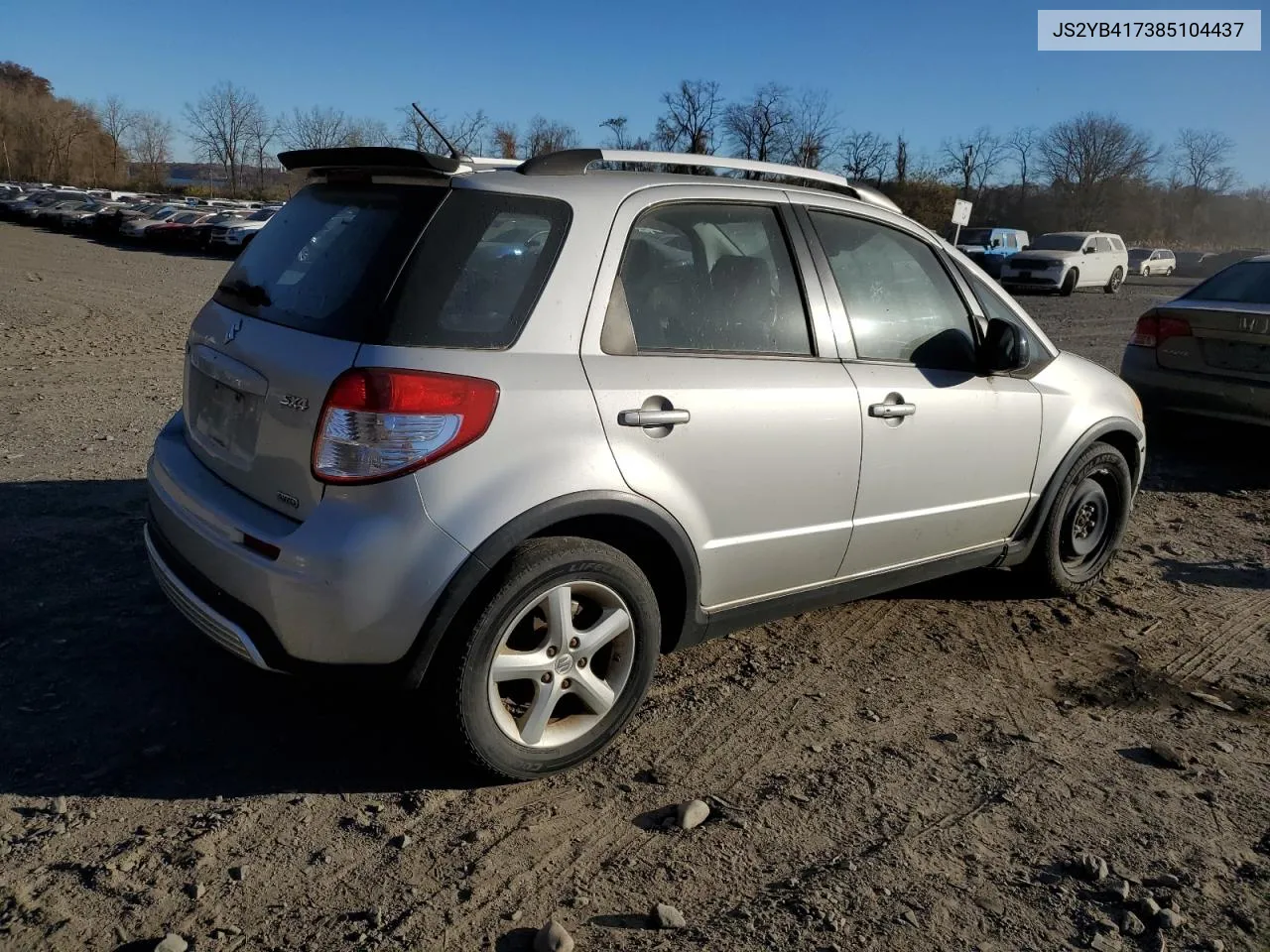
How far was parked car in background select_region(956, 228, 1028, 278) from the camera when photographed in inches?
1282

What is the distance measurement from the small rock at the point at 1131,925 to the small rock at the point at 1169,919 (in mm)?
52

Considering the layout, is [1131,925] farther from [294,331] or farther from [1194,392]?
[1194,392]

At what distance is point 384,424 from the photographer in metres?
2.75

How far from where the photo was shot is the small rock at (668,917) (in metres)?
2.55

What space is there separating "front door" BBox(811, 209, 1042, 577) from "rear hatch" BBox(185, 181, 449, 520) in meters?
1.64

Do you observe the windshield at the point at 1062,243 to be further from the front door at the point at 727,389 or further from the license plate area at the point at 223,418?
the license plate area at the point at 223,418

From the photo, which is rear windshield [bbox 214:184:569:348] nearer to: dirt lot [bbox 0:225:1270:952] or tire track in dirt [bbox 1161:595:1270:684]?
dirt lot [bbox 0:225:1270:952]

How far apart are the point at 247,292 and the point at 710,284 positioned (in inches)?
60.8

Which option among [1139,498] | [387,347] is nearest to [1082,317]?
[1139,498]

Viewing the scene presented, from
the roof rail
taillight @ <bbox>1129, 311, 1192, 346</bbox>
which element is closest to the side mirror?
the roof rail

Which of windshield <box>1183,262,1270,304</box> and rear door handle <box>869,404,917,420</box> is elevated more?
windshield <box>1183,262,1270,304</box>

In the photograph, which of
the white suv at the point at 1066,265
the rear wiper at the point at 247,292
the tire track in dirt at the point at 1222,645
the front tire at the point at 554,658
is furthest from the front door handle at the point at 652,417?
the white suv at the point at 1066,265

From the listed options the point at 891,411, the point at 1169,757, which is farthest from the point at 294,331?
the point at 1169,757

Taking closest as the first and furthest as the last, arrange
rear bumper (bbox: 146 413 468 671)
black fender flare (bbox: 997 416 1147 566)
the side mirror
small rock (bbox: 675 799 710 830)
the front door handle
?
1. rear bumper (bbox: 146 413 468 671)
2. small rock (bbox: 675 799 710 830)
3. the front door handle
4. the side mirror
5. black fender flare (bbox: 997 416 1147 566)
